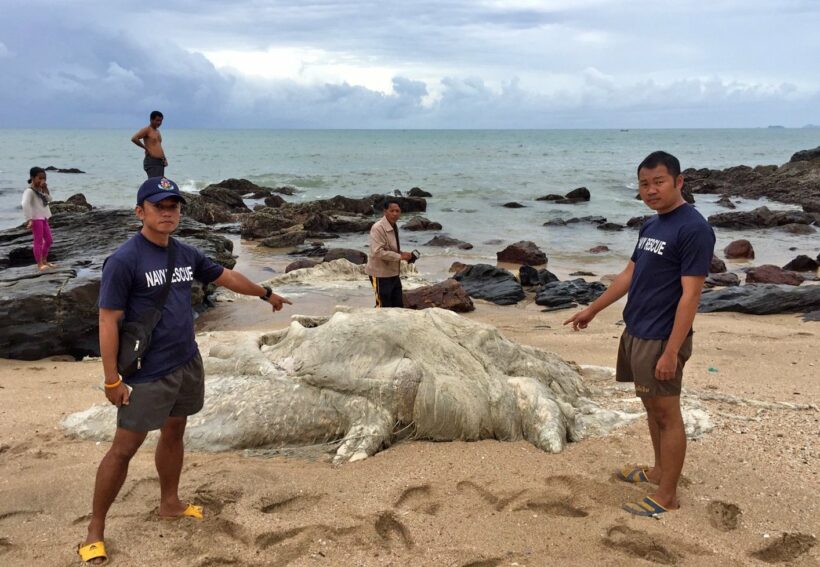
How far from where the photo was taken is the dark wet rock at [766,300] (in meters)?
10.3

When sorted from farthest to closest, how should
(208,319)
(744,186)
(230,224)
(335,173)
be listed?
(335,173)
(744,186)
(230,224)
(208,319)

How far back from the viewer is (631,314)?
3.82 m

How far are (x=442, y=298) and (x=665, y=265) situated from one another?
766cm

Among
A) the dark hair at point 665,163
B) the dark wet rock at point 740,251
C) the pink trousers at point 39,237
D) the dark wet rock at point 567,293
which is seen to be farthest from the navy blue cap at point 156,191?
the dark wet rock at point 740,251

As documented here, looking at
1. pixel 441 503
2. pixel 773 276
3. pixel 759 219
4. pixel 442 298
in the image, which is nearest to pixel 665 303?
pixel 441 503

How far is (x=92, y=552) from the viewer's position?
3297 millimetres

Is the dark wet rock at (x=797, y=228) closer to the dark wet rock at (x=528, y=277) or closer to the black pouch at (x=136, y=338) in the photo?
the dark wet rock at (x=528, y=277)

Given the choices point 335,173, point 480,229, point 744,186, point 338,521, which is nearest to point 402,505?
point 338,521

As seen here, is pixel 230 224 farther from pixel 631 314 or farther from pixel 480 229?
pixel 631 314

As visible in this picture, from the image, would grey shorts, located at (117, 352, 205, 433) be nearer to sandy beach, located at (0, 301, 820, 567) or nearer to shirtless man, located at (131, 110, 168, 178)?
sandy beach, located at (0, 301, 820, 567)

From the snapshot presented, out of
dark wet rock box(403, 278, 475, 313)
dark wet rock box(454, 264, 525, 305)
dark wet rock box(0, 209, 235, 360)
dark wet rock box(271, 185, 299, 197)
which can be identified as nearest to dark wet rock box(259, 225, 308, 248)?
dark wet rock box(454, 264, 525, 305)

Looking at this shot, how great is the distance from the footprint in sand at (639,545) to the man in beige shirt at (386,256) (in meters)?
4.78

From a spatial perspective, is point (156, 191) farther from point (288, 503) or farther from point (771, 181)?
point (771, 181)

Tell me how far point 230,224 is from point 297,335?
19.5m
